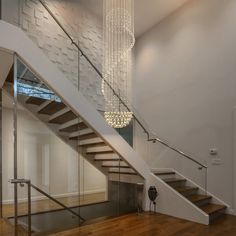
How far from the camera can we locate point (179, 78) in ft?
22.4

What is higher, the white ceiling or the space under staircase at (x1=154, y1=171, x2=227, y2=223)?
the white ceiling

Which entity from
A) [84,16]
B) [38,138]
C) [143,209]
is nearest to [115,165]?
[143,209]

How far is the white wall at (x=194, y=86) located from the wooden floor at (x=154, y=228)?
1.16 metres

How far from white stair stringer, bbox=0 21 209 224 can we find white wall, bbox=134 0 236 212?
1.10m

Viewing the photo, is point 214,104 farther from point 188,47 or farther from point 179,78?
point 188,47

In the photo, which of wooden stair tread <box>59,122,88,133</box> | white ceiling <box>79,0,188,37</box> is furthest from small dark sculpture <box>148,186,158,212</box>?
white ceiling <box>79,0,188,37</box>

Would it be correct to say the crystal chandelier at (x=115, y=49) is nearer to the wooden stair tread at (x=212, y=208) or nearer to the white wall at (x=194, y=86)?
the white wall at (x=194, y=86)

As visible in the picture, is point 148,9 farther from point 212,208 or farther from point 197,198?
point 212,208

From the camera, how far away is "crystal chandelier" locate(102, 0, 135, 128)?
5.11 meters

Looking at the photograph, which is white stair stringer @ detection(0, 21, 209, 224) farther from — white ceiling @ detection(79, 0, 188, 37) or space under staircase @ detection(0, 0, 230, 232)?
white ceiling @ detection(79, 0, 188, 37)

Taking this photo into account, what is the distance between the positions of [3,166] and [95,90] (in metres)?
2.65

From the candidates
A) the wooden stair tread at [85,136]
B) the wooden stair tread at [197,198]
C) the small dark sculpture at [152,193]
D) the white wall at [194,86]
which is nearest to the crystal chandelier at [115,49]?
the wooden stair tread at [85,136]

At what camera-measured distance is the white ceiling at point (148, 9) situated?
22.2ft

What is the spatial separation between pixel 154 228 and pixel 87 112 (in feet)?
7.98
